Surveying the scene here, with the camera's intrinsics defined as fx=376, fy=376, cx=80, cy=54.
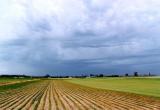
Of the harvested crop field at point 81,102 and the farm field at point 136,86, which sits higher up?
the farm field at point 136,86

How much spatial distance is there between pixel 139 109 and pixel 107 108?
78.0 inches

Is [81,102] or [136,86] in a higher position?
[136,86]

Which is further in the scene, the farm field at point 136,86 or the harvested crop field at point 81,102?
the farm field at point 136,86

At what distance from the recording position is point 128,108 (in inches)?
873

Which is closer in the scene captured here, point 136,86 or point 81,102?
point 81,102

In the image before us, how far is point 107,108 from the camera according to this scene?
22375 millimetres

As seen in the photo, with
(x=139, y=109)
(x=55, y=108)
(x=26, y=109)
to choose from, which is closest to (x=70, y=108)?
(x=55, y=108)

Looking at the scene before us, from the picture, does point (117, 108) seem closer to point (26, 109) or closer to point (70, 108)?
point (70, 108)

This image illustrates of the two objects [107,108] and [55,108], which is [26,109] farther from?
[107,108]

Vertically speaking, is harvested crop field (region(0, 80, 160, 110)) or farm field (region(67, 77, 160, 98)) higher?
farm field (region(67, 77, 160, 98))

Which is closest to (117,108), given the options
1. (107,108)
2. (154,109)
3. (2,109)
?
(107,108)

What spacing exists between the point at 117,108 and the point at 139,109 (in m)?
1.49

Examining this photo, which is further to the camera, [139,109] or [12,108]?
[12,108]

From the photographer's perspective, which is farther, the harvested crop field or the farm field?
the farm field
